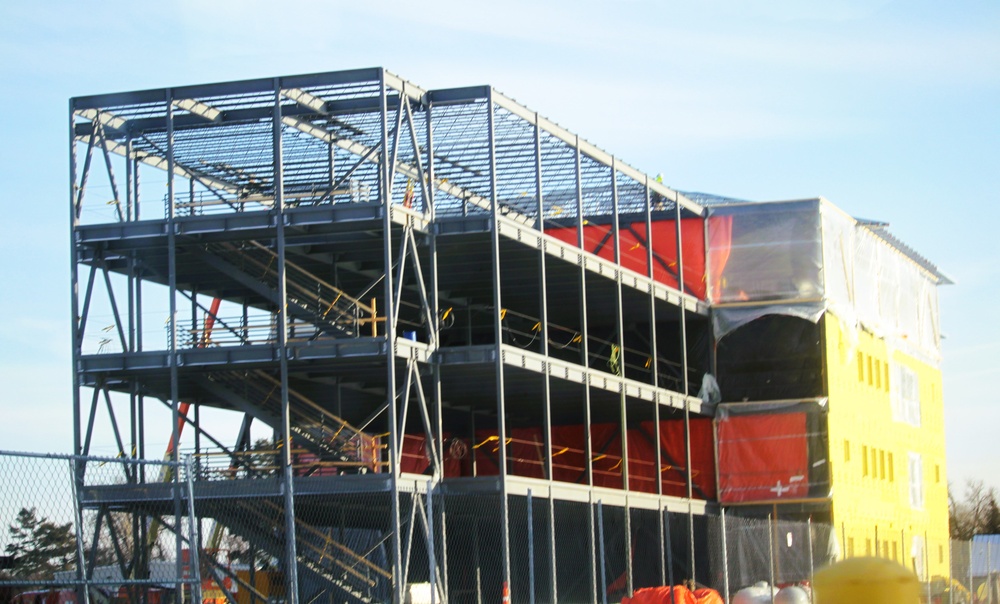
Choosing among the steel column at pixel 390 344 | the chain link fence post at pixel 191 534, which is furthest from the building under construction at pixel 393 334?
the chain link fence post at pixel 191 534

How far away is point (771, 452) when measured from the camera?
127 ft

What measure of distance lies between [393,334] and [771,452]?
15.3 metres

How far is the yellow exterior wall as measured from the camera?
39.0 meters

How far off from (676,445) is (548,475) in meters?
10.1

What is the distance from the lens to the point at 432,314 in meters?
29.3

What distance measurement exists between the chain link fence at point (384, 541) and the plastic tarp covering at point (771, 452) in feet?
4.56

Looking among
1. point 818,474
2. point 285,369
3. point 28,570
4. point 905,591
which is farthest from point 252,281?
point 905,591

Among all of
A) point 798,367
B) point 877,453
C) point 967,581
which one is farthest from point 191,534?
point 967,581

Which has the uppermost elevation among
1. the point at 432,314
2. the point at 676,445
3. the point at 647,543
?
the point at 432,314

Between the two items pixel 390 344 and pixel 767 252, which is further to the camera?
pixel 767 252

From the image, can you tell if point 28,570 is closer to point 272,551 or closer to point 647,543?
point 272,551

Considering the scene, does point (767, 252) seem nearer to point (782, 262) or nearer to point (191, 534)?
point (782, 262)

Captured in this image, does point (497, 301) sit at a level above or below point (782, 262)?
below

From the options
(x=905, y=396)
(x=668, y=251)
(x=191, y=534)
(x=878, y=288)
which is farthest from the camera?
(x=905, y=396)
